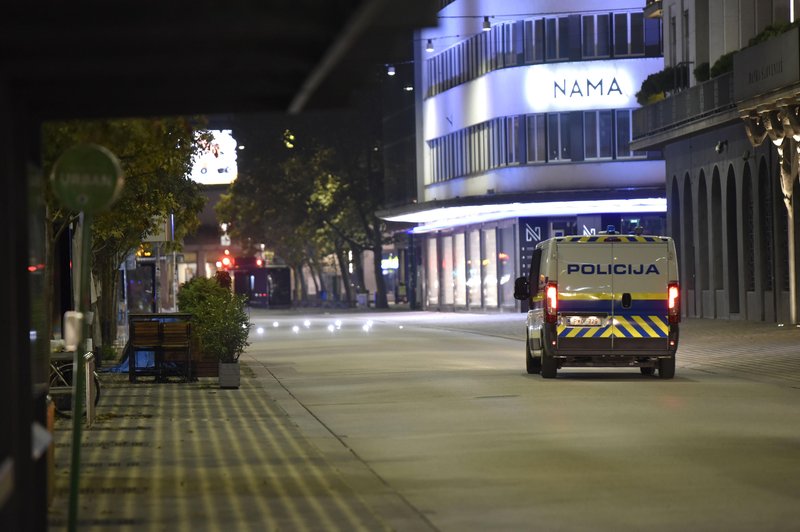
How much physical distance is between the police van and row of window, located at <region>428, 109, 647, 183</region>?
143ft

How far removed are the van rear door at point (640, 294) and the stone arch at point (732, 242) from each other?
81.7 ft

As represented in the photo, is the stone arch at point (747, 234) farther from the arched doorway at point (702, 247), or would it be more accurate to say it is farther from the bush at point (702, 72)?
the arched doorway at point (702, 247)

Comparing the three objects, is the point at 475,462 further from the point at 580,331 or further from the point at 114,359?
the point at 114,359

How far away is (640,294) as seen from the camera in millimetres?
24844

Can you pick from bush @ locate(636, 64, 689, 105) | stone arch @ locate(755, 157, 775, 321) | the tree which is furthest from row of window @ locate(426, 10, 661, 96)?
the tree

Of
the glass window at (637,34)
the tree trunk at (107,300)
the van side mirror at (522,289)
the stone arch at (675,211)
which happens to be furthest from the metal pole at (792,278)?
the glass window at (637,34)

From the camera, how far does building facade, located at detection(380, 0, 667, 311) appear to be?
68.2 meters

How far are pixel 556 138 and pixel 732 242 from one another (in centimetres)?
2003

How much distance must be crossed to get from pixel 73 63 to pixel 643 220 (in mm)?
65108

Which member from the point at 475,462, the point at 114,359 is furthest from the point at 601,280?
the point at 114,359

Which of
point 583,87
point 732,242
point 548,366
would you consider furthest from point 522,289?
point 583,87

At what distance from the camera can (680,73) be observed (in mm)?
52688

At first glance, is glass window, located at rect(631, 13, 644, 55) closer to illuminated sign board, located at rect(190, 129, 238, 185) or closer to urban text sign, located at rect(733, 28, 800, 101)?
urban text sign, located at rect(733, 28, 800, 101)

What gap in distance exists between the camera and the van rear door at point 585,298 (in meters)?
24.8
